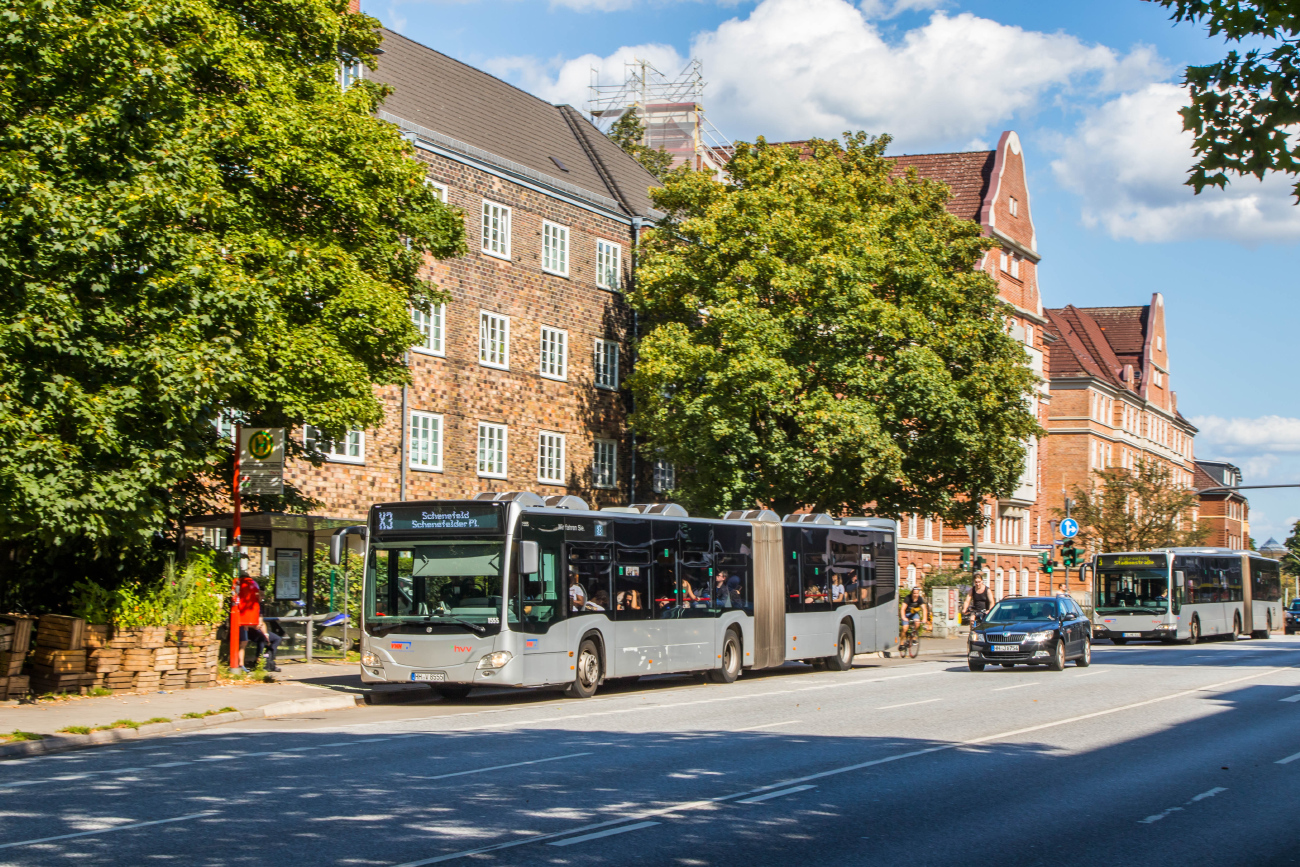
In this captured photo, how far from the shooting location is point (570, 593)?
69.4ft

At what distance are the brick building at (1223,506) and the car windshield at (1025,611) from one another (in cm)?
10632

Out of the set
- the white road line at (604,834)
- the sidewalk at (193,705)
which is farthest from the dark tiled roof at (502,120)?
the white road line at (604,834)

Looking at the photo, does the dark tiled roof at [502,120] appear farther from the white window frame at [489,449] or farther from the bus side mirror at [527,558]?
the bus side mirror at [527,558]

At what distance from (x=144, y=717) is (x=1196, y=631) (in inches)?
1445

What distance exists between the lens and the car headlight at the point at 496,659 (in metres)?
19.7

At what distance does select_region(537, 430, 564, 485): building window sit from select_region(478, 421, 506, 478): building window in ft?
5.64

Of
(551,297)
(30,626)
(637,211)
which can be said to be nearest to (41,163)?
(30,626)

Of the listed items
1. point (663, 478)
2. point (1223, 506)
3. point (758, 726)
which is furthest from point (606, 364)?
point (1223, 506)

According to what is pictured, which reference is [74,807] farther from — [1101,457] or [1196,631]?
[1101,457]

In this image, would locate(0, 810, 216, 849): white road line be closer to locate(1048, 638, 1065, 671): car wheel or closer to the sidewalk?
the sidewalk

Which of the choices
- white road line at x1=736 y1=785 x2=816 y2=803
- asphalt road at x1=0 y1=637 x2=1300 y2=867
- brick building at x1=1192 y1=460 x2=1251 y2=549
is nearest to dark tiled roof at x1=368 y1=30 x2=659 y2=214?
asphalt road at x1=0 y1=637 x2=1300 y2=867

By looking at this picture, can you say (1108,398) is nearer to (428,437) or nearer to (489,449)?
(489,449)

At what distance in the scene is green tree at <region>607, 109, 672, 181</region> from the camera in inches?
2490

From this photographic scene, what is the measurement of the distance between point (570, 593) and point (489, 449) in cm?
1761
